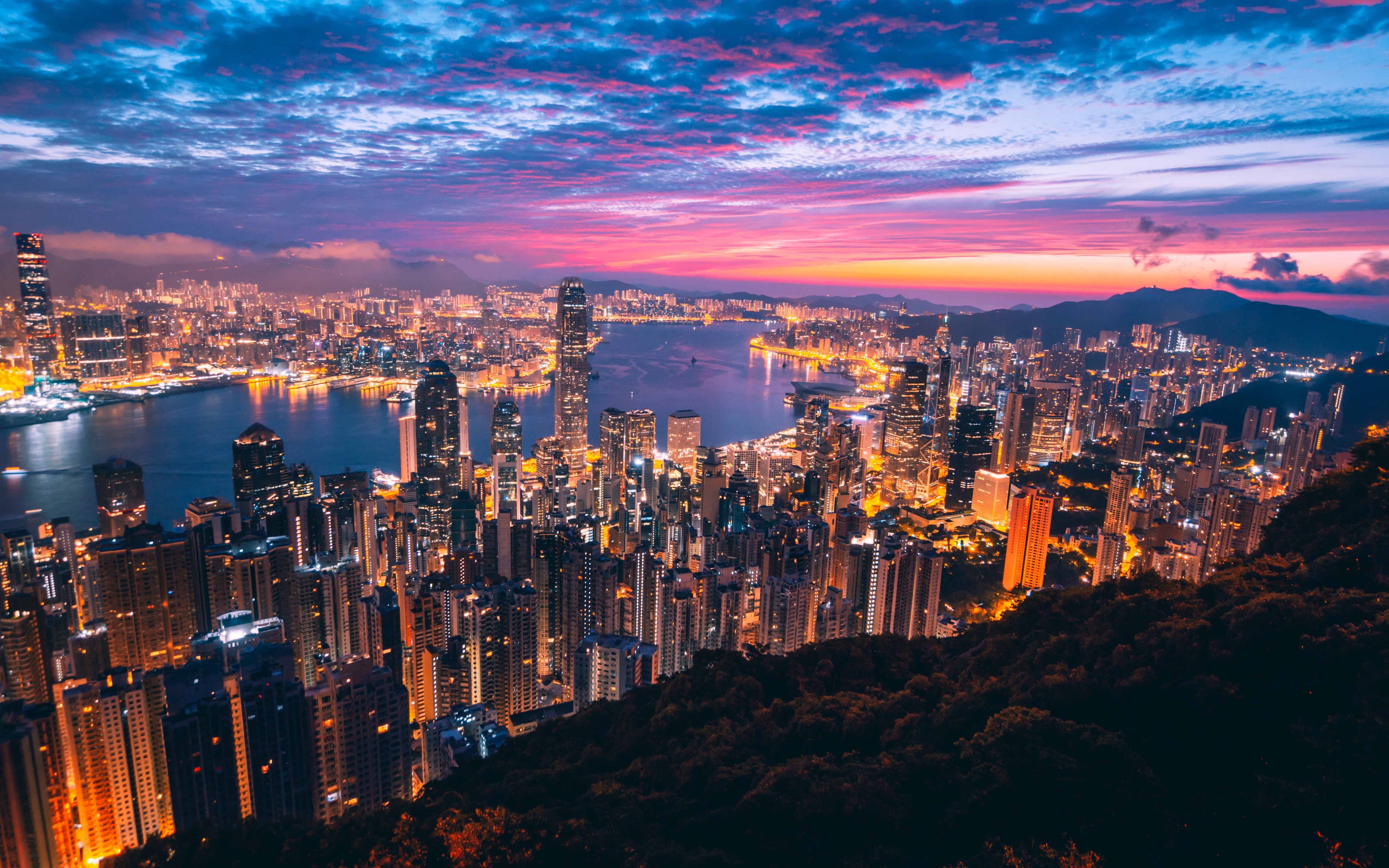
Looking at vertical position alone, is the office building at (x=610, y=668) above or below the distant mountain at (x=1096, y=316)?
below

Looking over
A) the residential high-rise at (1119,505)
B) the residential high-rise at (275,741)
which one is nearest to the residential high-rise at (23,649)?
the residential high-rise at (275,741)

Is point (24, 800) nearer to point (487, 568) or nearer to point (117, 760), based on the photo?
point (117, 760)

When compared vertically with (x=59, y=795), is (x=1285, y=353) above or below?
above

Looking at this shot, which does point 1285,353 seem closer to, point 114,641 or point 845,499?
point 845,499

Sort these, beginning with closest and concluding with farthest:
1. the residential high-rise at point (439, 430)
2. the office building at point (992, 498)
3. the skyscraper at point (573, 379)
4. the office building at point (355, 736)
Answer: the office building at point (355, 736)
the residential high-rise at point (439, 430)
the office building at point (992, 498)
the skyscraper at point (573, 379)

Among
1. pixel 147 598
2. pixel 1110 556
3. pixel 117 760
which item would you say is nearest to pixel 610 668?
pixel 117 760

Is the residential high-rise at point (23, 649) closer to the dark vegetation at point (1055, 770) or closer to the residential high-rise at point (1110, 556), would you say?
the dark vegetation at point (1055, 770)

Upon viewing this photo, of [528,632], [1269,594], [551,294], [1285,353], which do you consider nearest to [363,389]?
[528,632]
